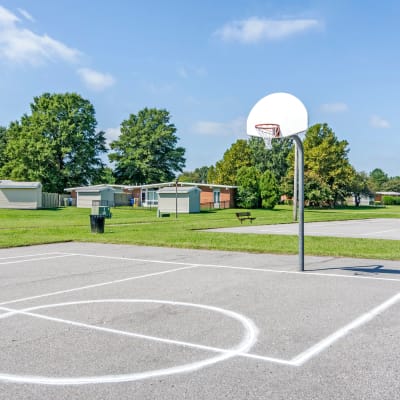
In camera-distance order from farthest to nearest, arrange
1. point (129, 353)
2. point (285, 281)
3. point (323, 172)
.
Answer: point (323, 172), point (285, 281), point (129, 353)

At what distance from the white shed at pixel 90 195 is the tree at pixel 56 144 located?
694cm

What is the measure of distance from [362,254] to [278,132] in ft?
15.9

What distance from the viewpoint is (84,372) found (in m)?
4.05

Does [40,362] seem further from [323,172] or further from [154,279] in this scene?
[323,172]

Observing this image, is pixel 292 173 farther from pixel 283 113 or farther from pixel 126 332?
pixel 126 332

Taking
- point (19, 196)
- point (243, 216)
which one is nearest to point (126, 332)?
point (243, 216)

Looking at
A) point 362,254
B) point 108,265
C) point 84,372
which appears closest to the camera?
point 84,372

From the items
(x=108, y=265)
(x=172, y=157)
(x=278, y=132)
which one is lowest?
(x=108, y=265)

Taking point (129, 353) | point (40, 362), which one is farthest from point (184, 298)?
point (40, 362)

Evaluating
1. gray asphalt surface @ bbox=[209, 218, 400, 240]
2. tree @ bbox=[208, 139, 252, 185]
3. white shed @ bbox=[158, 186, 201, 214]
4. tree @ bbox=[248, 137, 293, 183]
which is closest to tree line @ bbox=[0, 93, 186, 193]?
tree @ bbox=[208, 139, 252, 185]

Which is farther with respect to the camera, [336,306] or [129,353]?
[336,306]

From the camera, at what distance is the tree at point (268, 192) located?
2173 inches

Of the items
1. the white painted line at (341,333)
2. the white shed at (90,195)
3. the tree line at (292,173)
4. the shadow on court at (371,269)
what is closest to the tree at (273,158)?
the tree line at (292,173)

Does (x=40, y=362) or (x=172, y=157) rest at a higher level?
(x=172, y=157)
